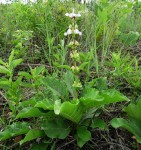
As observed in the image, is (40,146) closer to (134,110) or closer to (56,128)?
(56,128)

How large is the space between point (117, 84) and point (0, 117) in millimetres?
816

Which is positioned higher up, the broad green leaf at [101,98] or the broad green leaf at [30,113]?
the broad green leaf at [101,98]

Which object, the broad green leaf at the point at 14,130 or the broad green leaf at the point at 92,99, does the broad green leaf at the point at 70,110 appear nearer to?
the broad green leaf at the point at 92,99

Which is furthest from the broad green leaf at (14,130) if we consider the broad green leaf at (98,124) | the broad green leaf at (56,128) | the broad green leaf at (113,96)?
the broad green leaf at (113,96)

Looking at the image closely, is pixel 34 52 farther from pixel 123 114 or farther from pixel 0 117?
pixel 123 114

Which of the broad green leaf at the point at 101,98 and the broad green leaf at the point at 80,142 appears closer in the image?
the broad green leaf at the point at 101,98

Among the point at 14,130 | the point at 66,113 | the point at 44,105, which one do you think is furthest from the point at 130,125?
the point at 14,130

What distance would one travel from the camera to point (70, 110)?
4.62 ft

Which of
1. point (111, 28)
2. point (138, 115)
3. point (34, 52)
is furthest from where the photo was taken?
point (34, 52)

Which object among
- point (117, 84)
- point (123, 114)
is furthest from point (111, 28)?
point (123, 114)

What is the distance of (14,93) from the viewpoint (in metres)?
1.69

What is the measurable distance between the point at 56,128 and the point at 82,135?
0.46 feet

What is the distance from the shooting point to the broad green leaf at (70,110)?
134cm

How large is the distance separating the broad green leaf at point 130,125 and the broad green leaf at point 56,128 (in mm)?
259
